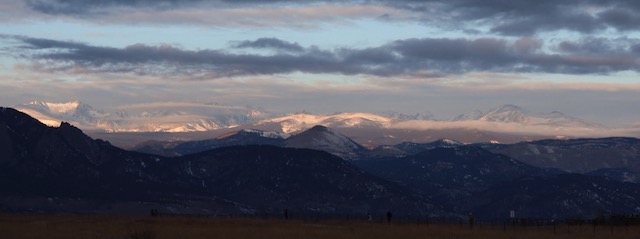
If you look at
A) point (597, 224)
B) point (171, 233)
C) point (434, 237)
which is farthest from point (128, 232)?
point (597, 224)

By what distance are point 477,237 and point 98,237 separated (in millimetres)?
46231

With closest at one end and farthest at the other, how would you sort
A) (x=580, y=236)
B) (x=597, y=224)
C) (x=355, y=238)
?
(x=355, y=238) → (x=580, y=236) → (x=597, y=224)

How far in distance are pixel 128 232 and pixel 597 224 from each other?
8657cm

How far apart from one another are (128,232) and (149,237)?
610 inches

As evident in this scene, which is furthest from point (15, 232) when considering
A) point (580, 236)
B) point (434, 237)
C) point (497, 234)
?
point (580, 236)

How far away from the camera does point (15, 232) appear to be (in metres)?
140

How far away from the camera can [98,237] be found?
12975 centimetres

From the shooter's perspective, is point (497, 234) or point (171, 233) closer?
point (171, 233)

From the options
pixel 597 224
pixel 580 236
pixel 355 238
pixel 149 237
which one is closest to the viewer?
pixel 149 237

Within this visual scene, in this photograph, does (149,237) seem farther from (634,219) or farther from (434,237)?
(634,219)

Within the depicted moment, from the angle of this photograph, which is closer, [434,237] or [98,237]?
[98,237]

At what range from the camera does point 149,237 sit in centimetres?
12500

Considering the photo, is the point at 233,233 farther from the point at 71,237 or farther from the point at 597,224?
the point at 597,224

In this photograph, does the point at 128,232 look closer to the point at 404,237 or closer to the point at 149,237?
the point at 149,237
